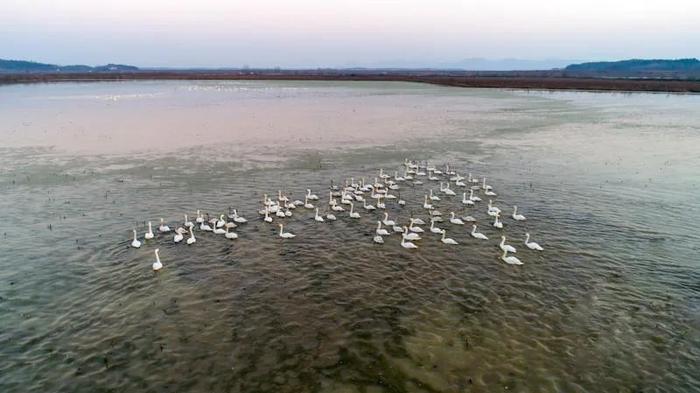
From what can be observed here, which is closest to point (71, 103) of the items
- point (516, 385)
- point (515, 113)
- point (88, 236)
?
point (88, 236)

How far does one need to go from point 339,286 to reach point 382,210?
8343 millimetres

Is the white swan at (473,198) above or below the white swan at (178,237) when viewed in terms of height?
above

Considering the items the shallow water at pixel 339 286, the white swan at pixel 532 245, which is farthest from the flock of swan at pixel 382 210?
the shallow water at pixel 339 286

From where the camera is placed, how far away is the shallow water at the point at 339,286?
39.3ft

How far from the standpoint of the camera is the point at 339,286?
16.2 m

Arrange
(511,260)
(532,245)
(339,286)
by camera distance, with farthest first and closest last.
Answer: (532,245) → (511,260) → (339,286)

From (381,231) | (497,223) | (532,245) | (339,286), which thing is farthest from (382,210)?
(339,286)

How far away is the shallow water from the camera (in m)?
12.0

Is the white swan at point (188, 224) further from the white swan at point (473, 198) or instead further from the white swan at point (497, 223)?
the white swan at point (473, 198)

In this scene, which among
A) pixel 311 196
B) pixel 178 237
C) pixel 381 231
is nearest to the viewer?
pixel 178 237

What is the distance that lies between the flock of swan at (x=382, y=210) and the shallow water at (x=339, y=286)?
540 mm

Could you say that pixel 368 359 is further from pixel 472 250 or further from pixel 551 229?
pixel 551 229

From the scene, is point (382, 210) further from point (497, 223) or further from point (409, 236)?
point (497, 223)

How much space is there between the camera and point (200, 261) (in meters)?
18.0
